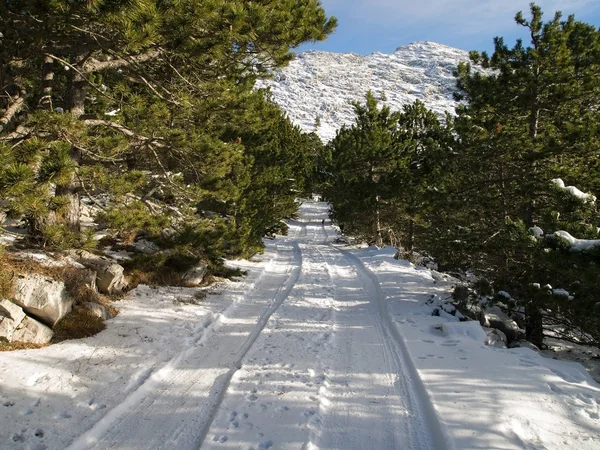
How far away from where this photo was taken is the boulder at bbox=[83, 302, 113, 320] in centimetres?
566

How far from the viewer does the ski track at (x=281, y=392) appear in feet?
10.9

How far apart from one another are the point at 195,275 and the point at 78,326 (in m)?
3.77

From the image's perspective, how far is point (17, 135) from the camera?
15.5 feet

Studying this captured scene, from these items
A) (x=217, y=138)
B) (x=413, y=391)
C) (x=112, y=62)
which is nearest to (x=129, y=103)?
(x=112, y=62)

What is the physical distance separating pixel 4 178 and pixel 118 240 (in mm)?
5989

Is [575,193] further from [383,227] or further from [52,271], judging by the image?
[383,227]

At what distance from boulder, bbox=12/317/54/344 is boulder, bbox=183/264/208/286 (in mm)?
3931

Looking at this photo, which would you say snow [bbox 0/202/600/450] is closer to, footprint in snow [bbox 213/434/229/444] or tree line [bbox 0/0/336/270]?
footprint in snow [bbox 213/434/229/444]

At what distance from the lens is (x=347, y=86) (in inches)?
5960

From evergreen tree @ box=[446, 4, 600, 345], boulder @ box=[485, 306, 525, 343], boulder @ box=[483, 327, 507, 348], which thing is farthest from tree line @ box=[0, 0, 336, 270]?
boulder @ box=[485, 306, 525, 343]

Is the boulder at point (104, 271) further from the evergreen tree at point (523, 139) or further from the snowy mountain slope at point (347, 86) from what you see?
the snowy mountain slope at point (347, 86)

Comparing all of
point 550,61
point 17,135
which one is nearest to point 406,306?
point 550,61

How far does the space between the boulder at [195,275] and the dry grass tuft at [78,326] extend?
311 cm

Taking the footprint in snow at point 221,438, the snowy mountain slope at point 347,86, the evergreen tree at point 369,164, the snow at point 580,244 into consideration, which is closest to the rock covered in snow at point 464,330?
the snow at point 580,244
